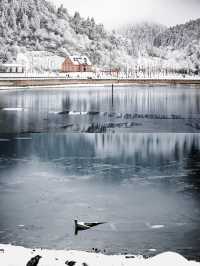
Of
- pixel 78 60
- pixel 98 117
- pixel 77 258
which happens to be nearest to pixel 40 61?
pixel 78 60

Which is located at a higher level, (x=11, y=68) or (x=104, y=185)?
(x=11, y=68)

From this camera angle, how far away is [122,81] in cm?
4822

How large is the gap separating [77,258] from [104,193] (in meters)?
3.04

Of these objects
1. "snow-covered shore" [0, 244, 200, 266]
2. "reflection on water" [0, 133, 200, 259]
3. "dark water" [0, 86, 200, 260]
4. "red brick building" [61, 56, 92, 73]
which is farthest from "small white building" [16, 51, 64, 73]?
"snow-covered shore" [0, 244, 200, 266]

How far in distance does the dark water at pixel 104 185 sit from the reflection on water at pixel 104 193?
0.01m

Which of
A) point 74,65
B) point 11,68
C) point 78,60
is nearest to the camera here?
point 11,68

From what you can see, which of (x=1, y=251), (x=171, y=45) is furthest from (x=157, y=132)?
(x=171, y=45)

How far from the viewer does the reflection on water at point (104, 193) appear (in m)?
6.63

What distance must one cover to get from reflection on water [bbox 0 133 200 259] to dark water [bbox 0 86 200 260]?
0.01 metres

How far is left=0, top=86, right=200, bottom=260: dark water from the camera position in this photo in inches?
263

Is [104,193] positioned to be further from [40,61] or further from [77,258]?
[40,61]

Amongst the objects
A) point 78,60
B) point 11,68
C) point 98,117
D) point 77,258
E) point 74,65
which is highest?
point 78,60

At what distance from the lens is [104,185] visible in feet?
30.4

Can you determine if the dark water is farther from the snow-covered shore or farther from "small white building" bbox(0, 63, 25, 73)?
"small white building" bbox(0, 63, 25, 73)
